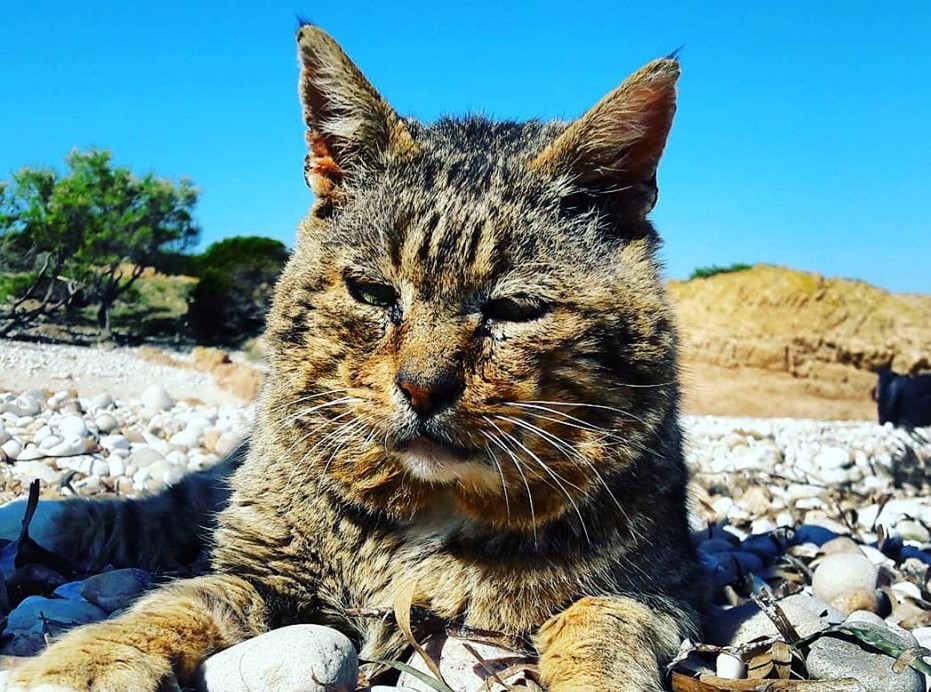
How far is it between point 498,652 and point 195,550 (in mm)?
1853

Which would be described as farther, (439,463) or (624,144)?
(624,144)

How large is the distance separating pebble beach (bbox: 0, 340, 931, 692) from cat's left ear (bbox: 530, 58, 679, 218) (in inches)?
49.3

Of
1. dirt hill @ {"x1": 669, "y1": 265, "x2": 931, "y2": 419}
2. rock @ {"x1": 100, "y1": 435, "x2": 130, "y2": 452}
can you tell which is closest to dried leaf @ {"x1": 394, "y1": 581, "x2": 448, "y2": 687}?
rock @ {"x1": 100, "y1": 435, "x2": 130, "y2": 452}

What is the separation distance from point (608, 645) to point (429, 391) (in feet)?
3.10

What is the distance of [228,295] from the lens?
11.6 m

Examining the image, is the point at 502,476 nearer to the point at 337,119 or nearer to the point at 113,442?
the point at 337,119

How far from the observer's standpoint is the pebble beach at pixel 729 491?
2.78 metres

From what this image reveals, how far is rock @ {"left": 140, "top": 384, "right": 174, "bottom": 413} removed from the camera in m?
7.37

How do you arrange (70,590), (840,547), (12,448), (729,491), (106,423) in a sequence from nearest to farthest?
(70,590)
(840,547)
(12,448)
(106,423)
(729,491)

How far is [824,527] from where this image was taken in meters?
5.11

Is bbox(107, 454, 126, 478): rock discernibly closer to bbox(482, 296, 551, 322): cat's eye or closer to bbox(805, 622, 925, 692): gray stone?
bbox(482, 296, 551, 322): cat's eye

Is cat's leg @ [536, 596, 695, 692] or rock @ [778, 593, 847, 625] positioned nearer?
cat's leg @ [536, 596, 695, 692]

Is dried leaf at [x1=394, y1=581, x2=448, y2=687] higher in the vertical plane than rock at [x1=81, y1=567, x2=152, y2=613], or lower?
higher

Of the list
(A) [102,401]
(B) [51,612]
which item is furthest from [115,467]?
(B) [51,612]
